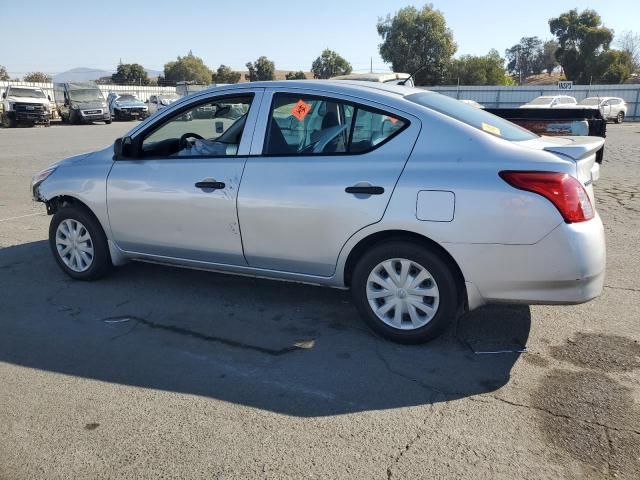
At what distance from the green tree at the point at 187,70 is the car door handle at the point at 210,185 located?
8525 centimetres

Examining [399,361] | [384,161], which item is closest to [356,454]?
[399,361]

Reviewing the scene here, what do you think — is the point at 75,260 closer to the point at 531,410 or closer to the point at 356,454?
the point at 356,454

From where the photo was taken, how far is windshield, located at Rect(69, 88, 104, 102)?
31.6m

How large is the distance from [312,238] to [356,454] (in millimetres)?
1643

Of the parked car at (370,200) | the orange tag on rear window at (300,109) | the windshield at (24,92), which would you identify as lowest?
the parked car at (370,200)

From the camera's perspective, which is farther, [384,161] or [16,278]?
[16,278]

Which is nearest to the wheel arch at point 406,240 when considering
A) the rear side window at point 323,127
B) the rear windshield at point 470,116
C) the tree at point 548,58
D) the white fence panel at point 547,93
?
the rear side window at point 323,127

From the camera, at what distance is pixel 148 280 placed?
5.15m

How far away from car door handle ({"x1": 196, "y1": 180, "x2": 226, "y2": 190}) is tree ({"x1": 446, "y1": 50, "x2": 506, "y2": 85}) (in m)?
57.4

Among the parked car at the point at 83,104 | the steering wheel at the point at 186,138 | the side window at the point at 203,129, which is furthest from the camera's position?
the parked car at the point at 83,104

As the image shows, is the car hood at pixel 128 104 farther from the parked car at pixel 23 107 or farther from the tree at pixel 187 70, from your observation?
the tree at pixel 187 70

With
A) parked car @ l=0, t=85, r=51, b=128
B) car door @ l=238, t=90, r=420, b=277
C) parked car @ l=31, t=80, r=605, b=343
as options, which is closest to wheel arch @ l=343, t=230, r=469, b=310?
parked car @ l=31, t=80, r=605, b=343

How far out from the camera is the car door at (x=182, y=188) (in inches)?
165

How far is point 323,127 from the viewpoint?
398 centimetres
